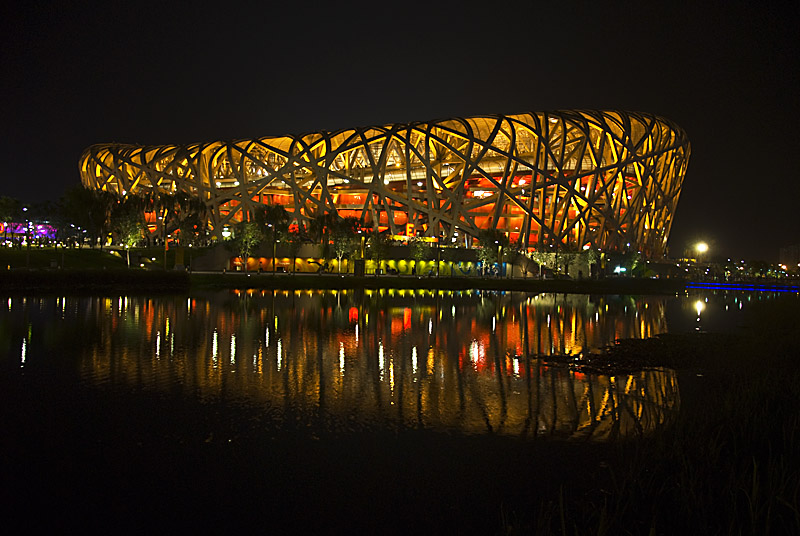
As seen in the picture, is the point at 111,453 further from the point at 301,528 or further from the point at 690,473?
the point at 690,473

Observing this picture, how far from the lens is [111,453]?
7723 millimetres

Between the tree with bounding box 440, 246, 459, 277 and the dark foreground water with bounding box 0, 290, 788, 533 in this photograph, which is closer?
the dark foreground water with bounding box 0, 290, 788, 533

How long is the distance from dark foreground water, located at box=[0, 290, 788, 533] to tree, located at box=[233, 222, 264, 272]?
40.6 metres

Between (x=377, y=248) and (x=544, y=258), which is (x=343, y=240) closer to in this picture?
(x=377, y=248)

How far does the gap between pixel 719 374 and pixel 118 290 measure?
108 feet

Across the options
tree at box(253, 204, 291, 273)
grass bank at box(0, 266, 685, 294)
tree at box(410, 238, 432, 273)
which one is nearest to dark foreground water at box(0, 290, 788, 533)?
grass bank at box(0, 266, 685, 294)

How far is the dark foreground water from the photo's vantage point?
6.39 meters

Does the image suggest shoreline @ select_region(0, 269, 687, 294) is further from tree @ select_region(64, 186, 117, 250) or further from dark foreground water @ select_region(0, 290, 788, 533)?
dark foreground water @ select_region(0, 290, 788, 533)

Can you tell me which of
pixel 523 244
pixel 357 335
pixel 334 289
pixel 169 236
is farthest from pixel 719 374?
pixel 169 236

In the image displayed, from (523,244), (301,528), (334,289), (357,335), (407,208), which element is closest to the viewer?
(301,528)

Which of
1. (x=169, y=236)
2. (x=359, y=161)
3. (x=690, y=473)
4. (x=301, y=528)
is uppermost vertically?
(x=359, y=161)

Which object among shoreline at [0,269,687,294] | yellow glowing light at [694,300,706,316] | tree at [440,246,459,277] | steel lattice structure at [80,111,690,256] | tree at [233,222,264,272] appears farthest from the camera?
steel lattice structure at [80,111,690,256]

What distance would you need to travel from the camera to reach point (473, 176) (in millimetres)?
82875

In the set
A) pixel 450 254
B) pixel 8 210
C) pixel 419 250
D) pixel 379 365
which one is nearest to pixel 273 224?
pixel 419 250
